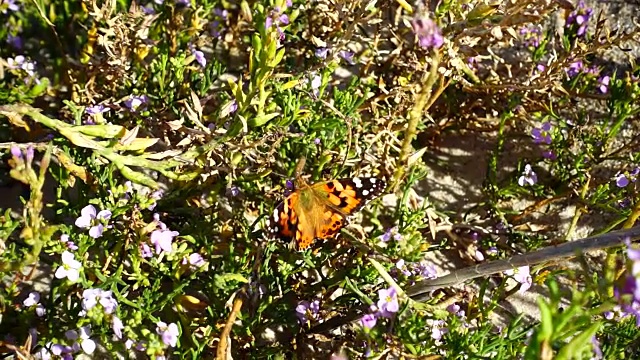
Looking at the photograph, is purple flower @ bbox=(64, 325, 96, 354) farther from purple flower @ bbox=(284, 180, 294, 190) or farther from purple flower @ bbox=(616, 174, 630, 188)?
purple flower @ bbox=(616, 174, 630, 188)

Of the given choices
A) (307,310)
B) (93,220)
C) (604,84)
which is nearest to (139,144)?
(93,220)

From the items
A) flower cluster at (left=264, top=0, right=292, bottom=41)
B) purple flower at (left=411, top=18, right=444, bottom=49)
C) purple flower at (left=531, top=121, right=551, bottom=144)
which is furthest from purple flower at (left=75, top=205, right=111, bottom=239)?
purple flower at (left=531, top=121, right=551, bottom=144)

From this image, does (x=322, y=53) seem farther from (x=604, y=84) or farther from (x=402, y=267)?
(x=604, y=84)

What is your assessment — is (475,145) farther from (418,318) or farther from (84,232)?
(84,232)

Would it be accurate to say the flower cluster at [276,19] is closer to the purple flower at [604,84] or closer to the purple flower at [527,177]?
the purple flower at [527,177]

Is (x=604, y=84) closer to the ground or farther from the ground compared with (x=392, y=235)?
farther from the ground

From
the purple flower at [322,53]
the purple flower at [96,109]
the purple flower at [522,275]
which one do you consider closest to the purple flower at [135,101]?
the purple flower at [96,109]

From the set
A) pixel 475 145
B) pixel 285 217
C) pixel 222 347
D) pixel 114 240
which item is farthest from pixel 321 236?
pixel 475 145
